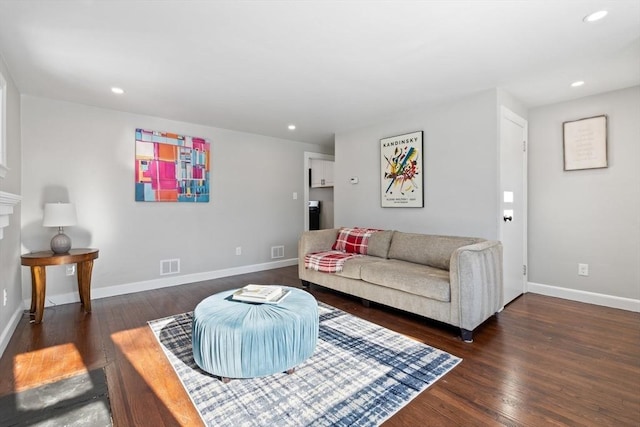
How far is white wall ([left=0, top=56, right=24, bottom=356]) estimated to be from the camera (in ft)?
7.75

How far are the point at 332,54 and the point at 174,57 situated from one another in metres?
1.22

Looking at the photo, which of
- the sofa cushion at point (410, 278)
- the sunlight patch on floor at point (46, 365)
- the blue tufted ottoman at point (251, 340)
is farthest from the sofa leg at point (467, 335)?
the sunlight patch on floor at point (46, 365)

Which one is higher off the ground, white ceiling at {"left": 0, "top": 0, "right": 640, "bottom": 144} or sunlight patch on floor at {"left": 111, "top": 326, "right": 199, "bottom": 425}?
white ceiling at {"left": 0, "top": 0, "right": 640, "bottom": 144}

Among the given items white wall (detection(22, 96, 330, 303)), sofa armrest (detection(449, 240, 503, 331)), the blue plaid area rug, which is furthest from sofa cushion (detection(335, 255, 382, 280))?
white wall (detection(22, 96, 330, 303))

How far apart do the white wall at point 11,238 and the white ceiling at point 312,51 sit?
248 mm

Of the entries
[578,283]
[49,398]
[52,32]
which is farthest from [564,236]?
[52,32]

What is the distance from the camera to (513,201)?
10.9ft

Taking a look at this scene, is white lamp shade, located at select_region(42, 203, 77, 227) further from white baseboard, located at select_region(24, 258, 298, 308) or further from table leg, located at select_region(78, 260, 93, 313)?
white baseboard, located at select_region(24, 258, 298, 308)

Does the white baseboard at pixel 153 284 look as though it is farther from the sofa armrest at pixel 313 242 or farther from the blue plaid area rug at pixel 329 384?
the blue plaid area rug at pixel 329 384

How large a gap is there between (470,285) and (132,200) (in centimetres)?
386

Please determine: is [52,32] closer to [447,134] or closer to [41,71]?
[41,71]

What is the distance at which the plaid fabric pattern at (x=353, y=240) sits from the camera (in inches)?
149

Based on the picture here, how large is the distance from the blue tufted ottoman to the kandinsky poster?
2.34 metres

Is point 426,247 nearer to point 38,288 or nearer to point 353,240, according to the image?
point 353,240
